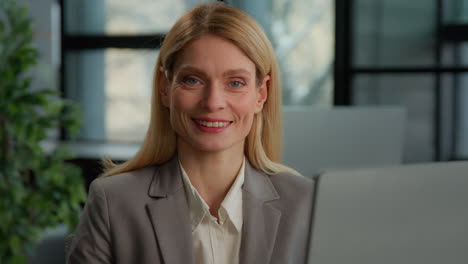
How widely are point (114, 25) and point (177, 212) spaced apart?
3.87m

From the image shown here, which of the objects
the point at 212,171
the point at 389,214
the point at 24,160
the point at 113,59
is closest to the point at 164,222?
the point at 212,171

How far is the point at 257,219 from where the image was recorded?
3.86 feet

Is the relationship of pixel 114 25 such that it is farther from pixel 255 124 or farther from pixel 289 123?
pixel 255 124

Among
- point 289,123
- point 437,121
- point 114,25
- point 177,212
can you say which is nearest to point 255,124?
point 177,212

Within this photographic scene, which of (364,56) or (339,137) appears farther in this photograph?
(364,56)

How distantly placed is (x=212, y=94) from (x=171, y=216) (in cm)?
21

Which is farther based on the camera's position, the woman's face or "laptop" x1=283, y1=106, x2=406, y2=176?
"laptop" x1=283, y1=106, x2=406, y2=176

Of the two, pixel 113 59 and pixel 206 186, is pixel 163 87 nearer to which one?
pixel 206 186

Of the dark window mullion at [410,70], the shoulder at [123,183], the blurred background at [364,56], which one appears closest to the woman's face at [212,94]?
the shoulder at [123,183]

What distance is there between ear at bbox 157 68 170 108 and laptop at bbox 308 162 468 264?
654mm

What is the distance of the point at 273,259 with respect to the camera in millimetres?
1144

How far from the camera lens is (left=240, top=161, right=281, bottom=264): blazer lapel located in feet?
3.76

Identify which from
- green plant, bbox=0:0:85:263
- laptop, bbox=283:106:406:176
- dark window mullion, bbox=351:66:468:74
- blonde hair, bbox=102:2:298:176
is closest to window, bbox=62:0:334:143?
green plant, bbox=0:0:85:263

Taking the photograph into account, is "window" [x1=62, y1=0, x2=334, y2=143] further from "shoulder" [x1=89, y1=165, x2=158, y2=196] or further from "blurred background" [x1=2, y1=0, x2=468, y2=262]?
"shoulder" [x1=89, y1=165, x2=158, y2=196]
